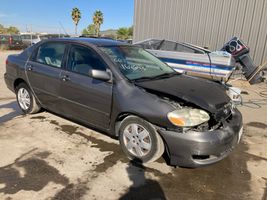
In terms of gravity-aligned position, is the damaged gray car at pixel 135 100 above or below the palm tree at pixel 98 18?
below

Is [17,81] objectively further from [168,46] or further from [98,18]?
[98,18]

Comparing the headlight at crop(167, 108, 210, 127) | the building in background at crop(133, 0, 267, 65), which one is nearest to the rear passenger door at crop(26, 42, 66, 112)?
the headlight at crop(167, 108, 210, 127)

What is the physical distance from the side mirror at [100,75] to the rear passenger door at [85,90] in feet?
0.33

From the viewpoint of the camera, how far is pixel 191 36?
12.1m

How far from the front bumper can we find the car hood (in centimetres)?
34

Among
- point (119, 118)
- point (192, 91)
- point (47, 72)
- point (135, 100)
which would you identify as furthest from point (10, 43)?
point (192, 91)

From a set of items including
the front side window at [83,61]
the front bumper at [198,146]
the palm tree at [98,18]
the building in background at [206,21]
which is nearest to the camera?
the front bumper at [198,146]

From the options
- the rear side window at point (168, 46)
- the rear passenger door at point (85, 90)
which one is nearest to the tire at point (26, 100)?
the rear passenger door at point (85, 90)

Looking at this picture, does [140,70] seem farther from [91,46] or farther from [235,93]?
[235,93]

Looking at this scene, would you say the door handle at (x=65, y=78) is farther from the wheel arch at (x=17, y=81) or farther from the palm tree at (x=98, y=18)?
the palm tree at (x=98, y=18)

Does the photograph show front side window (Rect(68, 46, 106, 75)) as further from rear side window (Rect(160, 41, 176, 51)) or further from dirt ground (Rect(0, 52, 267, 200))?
rear side window (Rect(160, 41, 176, 51))

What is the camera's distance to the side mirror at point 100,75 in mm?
3684

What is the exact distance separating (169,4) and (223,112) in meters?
10.0

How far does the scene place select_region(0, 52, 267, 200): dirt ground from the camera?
3.00m
